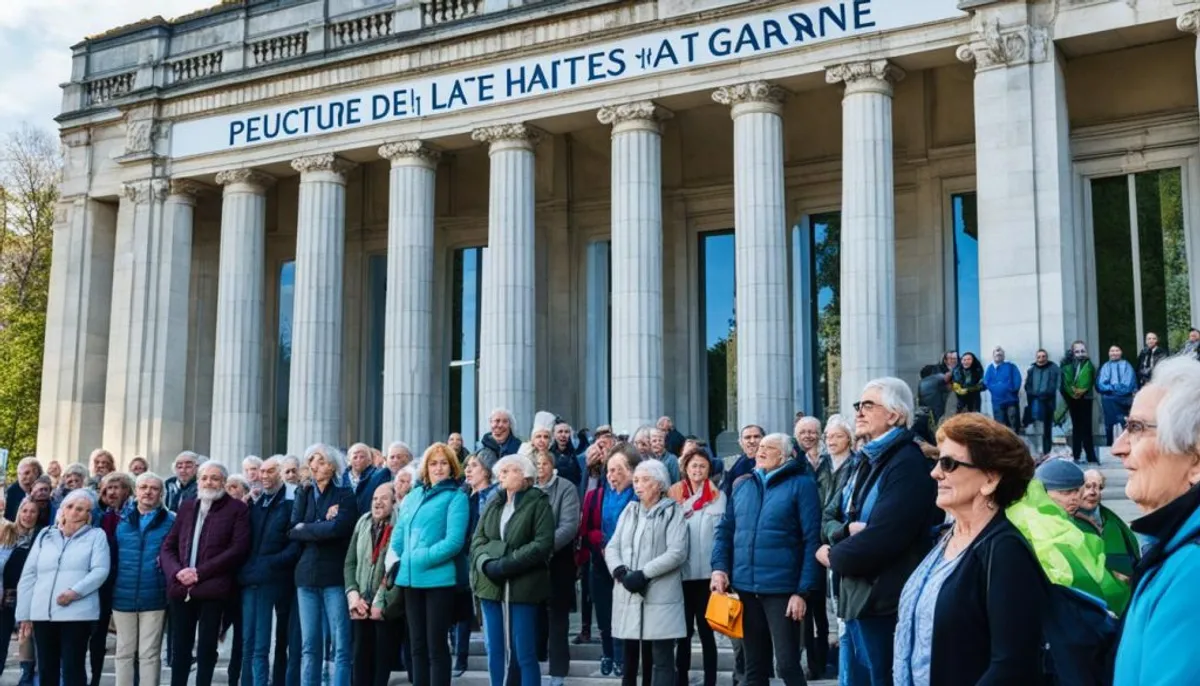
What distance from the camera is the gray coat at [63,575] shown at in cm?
943

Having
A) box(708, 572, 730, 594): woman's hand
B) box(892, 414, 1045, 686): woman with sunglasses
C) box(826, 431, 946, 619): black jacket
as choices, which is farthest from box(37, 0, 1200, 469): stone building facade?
box(892, 414, 1045, 686): woman with sunglasses

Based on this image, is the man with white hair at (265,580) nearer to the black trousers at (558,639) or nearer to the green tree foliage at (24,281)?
the black trousers at (558,639)

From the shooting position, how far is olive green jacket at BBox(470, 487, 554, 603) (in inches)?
337

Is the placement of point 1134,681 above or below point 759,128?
below

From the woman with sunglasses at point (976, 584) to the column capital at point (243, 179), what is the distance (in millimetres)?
21533

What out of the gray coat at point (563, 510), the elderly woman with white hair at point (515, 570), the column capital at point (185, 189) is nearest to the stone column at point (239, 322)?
the column capital at point (185, 189)

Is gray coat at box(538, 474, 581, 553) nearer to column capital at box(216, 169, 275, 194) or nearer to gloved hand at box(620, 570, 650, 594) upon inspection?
gloved hand at box(620, 570, 650, 594)

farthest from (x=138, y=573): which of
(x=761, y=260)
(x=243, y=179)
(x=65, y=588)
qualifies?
(x=243, y=179)

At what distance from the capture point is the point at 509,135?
2095 cm

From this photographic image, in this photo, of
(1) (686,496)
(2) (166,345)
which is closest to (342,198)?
(2) (166,345)

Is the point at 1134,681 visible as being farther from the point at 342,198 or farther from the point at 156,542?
the point at 342,198

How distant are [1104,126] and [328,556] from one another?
599 inches

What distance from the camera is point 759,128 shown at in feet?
61.9

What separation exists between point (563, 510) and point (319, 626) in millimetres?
2154
